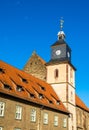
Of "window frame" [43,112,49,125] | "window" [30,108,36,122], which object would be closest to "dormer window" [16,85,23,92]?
"window" [30,108,36,122]

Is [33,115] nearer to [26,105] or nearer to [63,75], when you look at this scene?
[26,105]

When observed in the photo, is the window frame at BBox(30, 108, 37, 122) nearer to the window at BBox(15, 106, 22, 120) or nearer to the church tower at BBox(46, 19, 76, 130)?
the window at BBox(15, 106, 22, 120)

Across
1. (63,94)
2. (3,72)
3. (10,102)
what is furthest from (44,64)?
(10,102)

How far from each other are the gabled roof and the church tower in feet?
5.43

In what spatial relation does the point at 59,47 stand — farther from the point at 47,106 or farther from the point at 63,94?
the point at 47,106

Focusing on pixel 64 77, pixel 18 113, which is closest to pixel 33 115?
pixel 18 113

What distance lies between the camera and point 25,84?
110ft

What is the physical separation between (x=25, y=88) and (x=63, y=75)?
12.1 m

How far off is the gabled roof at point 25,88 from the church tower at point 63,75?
1.65 metres

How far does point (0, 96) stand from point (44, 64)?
20917 mm

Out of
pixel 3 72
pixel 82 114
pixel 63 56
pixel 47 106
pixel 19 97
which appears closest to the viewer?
pixel 19 97

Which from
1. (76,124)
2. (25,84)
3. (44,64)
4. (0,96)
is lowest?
(76,124)

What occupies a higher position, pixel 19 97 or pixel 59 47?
pixel 59 47

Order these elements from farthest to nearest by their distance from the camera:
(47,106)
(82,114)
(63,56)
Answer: (82,114) → (63,56) → (47,106)
